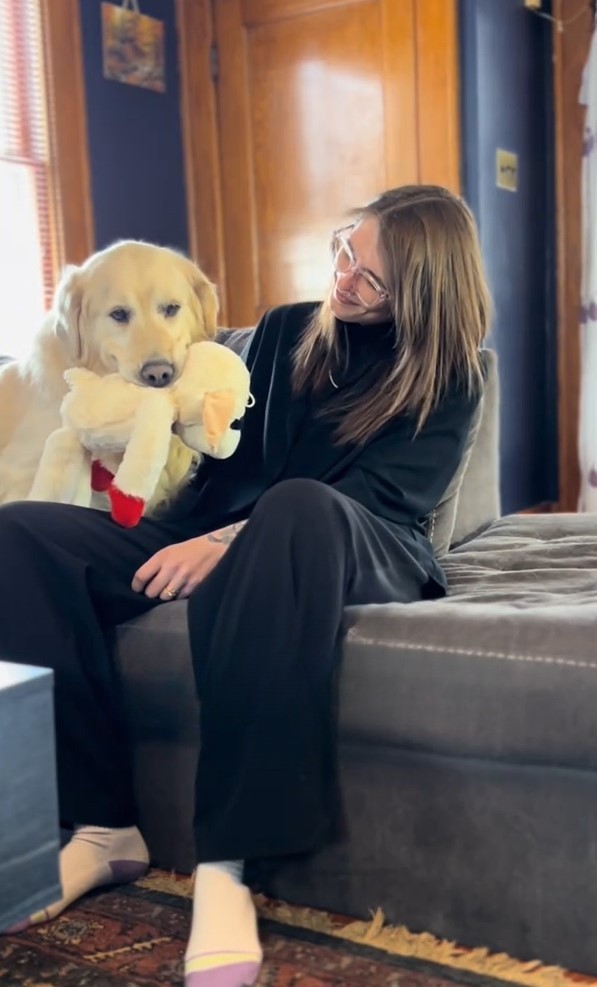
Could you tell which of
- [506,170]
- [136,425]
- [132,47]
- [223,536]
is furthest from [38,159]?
[223,536]

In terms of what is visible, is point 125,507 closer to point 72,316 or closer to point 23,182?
point 72,316

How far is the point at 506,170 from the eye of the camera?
11.1 ft

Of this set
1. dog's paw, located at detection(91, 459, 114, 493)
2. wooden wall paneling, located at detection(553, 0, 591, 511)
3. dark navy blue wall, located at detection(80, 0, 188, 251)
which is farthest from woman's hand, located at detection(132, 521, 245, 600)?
wooden wall paneling, located at detection(553, 0, 591, 511)

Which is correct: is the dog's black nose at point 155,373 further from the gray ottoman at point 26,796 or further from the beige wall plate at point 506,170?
the beige wall plate at point 506,170

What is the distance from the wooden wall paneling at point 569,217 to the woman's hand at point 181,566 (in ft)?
Answer: 8.38

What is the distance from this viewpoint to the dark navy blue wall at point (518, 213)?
320 cm

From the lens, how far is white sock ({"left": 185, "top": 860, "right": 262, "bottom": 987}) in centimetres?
113

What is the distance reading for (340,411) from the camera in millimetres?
1592

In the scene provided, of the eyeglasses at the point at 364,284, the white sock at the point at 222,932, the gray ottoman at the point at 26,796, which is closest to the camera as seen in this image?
the gray ottoman at the point at 26,796

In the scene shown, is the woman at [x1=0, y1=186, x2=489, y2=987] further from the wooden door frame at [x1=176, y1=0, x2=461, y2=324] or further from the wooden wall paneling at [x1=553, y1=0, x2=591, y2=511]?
the wooden wall paneling at [x1=553, y1=0, x2=591, y2=511]

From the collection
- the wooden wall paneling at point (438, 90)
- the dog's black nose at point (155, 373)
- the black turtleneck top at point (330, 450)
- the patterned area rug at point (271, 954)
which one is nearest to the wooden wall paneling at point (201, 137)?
the wooden wall paneling at point (438, 90)

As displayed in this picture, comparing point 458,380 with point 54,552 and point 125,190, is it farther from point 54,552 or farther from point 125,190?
point 125,190

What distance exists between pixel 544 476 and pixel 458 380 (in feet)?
7.65

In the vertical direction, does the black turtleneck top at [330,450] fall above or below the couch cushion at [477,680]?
above
